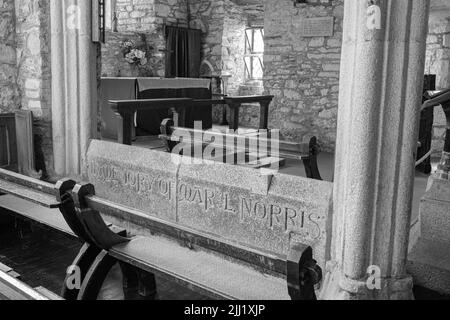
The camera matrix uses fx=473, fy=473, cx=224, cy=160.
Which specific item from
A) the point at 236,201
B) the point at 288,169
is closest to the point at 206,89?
the point at 288,169

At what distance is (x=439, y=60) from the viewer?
583 cm

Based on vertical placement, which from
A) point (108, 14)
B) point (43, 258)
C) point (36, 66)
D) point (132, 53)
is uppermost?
point (108, 14)

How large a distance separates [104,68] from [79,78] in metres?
5.49

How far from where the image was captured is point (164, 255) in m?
2.49

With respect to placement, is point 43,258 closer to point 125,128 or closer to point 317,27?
point 125,128

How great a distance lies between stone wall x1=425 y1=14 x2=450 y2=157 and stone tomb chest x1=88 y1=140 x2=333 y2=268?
4002 millimetres

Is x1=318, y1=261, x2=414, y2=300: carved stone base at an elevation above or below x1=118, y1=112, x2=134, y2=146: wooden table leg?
below

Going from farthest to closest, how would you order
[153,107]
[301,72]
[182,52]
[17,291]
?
[182,52] < [301,72] < [153,107] < [17,291]

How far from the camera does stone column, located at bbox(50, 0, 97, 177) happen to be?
12.1 ft

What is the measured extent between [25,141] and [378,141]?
10.1 feet

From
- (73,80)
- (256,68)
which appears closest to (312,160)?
(73,80)

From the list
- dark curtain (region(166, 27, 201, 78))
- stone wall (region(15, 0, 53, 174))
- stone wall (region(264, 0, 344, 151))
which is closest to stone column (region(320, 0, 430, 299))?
stone wall (region(15, 0, 53, 174))

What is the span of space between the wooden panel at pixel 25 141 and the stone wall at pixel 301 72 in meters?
3.83

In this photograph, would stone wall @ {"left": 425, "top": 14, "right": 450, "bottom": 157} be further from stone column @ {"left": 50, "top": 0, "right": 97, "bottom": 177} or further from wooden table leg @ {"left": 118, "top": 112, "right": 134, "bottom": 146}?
stone column @ {"left": 50, "top": 0, "right": 97, "bottom": 177}
